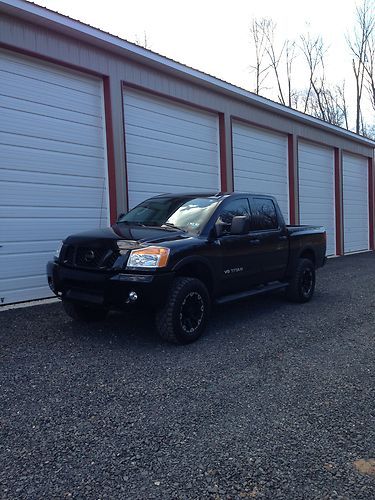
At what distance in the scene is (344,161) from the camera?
18875 mm

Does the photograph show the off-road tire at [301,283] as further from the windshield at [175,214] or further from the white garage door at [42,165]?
the white garage door at [42,165]

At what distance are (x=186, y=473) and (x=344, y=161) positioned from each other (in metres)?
18.2

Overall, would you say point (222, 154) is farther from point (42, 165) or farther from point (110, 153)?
point (42, 165)

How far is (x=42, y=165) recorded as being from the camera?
27.0 ft

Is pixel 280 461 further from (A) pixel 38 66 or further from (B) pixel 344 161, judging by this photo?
(B) pixel 344 161

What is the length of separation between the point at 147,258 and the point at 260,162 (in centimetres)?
974

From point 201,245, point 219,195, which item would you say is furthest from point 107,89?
point 201,245

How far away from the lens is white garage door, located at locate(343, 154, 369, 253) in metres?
19.1

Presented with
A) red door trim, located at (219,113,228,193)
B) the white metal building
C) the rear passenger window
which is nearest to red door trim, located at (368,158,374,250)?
the white metal building

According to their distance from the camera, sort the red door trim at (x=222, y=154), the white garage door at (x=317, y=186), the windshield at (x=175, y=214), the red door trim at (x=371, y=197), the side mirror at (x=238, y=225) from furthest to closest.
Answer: the red door trim at (x=371, y=197)
the white garage door at (x=317, y=186)
the red door trim at (x=222, y=154)
the windshield at (x=175, y=214)
the side mirror at (x=238, y=225)

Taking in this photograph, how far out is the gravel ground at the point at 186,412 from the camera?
8.92 ft

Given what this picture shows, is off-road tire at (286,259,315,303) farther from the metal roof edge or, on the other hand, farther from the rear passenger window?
the metal roof edge

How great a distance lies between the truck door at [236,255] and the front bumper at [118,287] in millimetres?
1179

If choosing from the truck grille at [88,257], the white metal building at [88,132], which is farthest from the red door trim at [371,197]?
the truck grille at [88,257]
